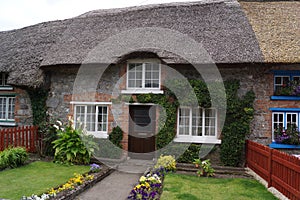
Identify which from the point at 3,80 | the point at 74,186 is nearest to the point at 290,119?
the point at 74,186

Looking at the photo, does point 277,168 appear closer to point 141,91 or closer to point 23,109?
point 141,91

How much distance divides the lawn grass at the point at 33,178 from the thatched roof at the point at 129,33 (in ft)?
12.2

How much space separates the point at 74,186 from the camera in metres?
6.61

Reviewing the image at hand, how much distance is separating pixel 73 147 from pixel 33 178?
2.13m

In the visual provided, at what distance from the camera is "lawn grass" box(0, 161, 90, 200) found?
Answer: 6195mm

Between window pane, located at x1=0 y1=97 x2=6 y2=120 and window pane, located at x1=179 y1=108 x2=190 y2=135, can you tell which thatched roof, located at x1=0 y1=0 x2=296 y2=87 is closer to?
window pane, located at x1=0 y1=97 x2=6 y2=120

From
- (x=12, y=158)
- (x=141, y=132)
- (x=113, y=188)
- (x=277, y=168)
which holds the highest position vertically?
(x=141, y=132)

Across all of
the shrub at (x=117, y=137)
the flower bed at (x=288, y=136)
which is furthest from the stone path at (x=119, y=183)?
the flower bed at (x=288, y=136)

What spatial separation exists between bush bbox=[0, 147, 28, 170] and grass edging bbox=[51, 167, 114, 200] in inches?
114

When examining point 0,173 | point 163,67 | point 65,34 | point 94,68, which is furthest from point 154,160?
point 65,34

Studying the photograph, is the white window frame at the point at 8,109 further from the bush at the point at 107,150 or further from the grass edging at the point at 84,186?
the grass edging at the point at 84,186

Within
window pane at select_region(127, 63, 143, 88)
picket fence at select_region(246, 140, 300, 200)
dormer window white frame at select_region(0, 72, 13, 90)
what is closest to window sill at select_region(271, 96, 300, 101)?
picket fence at select_region(246, 140, 300, 200)

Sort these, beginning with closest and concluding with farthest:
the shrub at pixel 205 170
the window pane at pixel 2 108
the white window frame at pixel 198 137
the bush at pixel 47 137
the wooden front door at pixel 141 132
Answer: the shrub at pixel 205 170 → the white window frame at pixel 198 137 → the wooden front door at pixel 141 132 → the bush at pixel 47 137 → the window pane at pixel 2 108

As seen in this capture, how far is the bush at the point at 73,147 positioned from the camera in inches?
364
